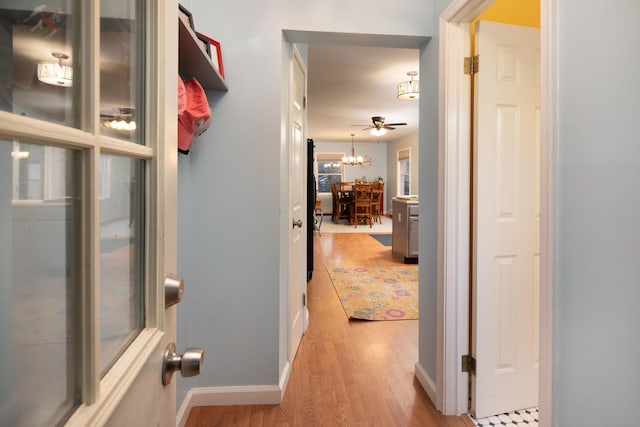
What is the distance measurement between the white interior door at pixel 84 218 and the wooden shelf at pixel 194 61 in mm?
766

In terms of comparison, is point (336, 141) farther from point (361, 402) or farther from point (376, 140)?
point (361, 402)

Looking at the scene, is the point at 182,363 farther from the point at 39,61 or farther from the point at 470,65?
the point at 470,65

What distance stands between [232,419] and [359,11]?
220 cm

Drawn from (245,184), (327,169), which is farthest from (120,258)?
(327,169)

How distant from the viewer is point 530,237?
1891 millimetres

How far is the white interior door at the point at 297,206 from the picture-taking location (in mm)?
2357

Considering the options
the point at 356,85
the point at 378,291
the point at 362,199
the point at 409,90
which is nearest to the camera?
the point at 378,291

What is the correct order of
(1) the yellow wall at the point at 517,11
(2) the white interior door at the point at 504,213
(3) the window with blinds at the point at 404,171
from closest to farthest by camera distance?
1. (2) the white interior door at the point at 504,213
2. (1) the yellow wall at the point at 517,11
3. (3) the window with blinds at the point at 404,171

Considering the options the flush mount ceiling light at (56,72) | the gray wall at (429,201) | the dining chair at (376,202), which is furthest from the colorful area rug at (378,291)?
the dining chair at (376,202)

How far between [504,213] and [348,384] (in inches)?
51.2

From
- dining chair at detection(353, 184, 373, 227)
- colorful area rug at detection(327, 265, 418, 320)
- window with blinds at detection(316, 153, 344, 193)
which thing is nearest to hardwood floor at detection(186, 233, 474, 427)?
colorful area rug at detection(327, 265, 418, 320)

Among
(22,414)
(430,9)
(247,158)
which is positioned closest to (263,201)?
(247,158)

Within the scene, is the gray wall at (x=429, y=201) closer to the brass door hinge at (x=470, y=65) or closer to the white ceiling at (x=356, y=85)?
the brass door hinge at (x=470, y=65)

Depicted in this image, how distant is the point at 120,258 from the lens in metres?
0.53
